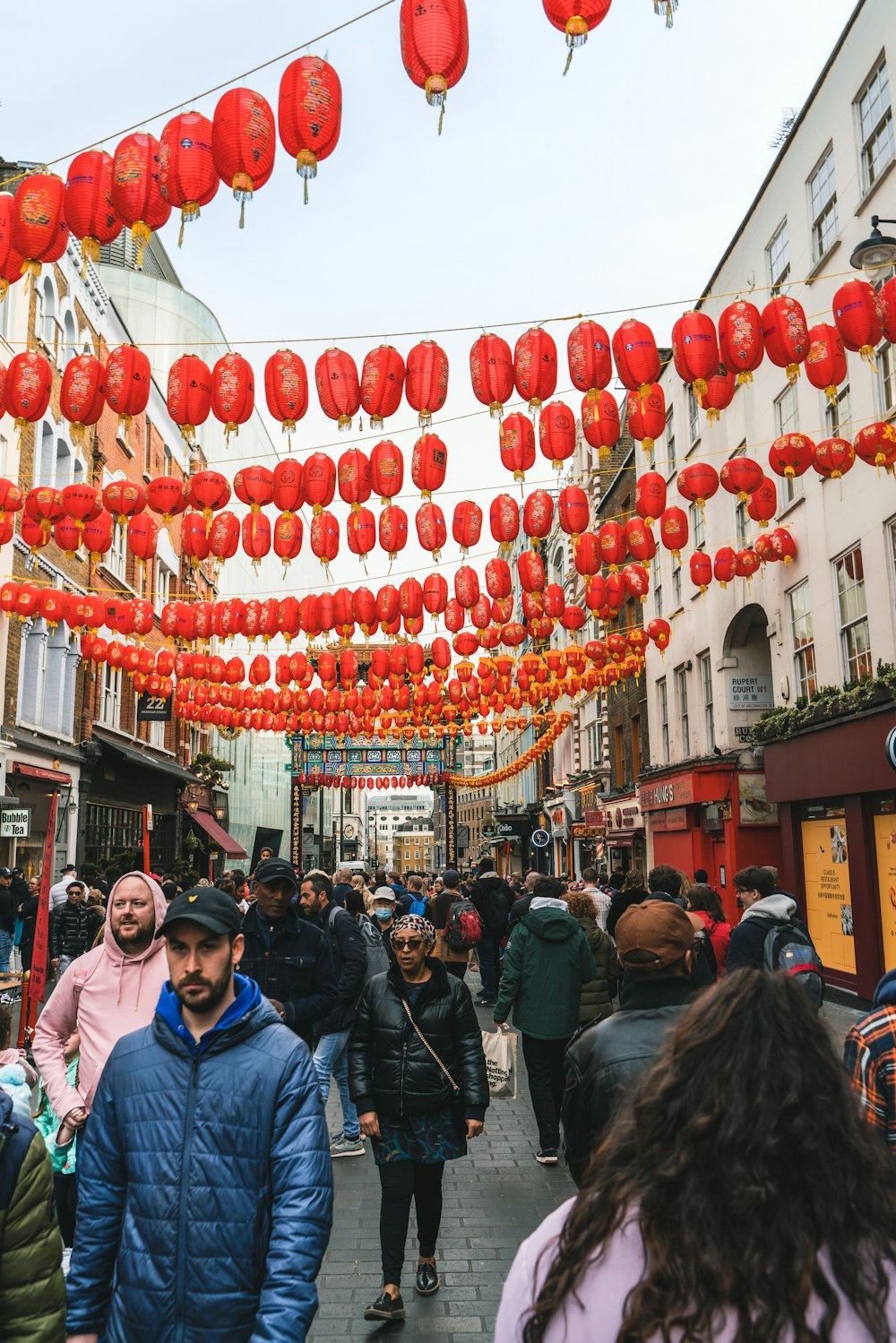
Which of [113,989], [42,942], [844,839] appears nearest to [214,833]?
[844,839]

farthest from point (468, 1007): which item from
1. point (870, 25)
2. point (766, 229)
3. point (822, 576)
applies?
point (766, 229)

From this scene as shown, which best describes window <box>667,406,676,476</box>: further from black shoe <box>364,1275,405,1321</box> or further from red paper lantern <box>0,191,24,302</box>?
black shoe <box>364,1275,405,1321</box>

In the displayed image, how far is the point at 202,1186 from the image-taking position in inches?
111

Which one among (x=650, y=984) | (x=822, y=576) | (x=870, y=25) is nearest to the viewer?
(x=650, y=984)

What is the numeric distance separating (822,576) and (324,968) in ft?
40.3

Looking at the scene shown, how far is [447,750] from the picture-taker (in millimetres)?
49688

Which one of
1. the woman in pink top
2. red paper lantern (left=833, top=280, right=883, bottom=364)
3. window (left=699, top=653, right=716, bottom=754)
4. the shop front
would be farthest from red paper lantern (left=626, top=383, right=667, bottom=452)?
window (left=699, top=653, right=716, bottom=754)

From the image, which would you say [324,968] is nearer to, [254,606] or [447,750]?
[254,606]

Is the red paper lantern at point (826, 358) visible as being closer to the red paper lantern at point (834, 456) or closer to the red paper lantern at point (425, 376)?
the red paper lantern at point (834, 456)

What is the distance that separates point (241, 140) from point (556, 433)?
511 centimetres

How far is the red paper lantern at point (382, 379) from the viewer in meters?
10.2

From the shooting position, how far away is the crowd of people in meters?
1.47

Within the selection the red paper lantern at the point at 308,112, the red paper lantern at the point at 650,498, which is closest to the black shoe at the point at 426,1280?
the red paper lantern at the point at 308,112

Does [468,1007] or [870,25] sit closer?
[468,1007]
